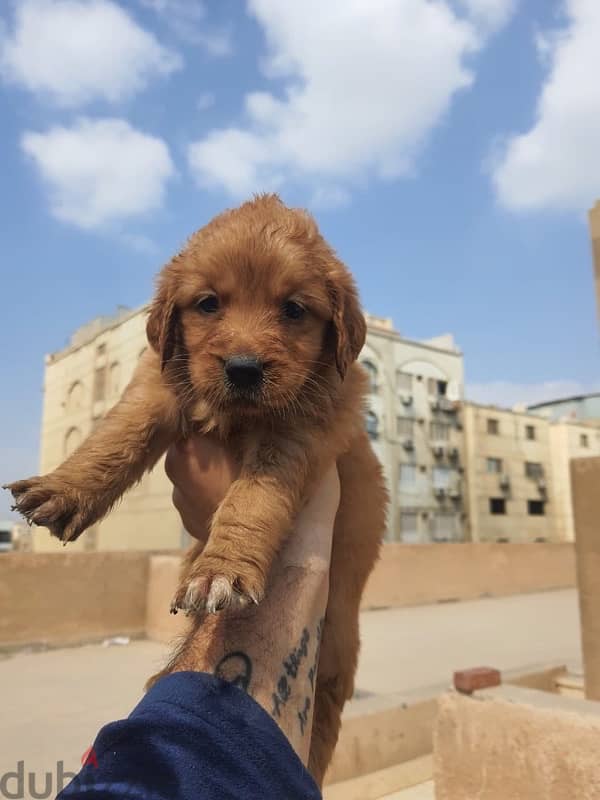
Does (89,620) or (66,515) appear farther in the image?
(89,620)

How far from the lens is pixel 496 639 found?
12086mm

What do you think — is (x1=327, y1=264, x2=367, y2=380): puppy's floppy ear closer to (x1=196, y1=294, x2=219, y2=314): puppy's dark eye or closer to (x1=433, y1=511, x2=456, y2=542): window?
(x1=196, y1=294, x2=219, y2=314): puppy's dark eye

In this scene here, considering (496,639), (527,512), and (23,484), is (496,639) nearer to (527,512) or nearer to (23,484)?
(23,484)

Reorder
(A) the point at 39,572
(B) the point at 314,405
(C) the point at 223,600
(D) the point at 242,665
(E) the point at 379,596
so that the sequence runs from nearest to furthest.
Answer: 1. (D) the point at 242,665
2. (C) the point at 223,600
3. (B) the point at 314,405
4. (A) the point at 39,572
5. (E) the point at 379,596

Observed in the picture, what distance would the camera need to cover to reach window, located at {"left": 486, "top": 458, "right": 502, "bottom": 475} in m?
55.1

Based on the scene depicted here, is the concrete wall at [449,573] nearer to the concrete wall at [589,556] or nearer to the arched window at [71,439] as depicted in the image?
the concrete wall at [589,556]

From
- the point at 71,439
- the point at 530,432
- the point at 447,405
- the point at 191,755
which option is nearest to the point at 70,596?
the point at 191,755

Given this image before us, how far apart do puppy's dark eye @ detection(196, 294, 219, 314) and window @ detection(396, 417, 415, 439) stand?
48928 mm

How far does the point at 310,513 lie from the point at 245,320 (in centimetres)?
74

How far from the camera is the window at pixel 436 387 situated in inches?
2106

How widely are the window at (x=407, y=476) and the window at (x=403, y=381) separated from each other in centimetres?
611

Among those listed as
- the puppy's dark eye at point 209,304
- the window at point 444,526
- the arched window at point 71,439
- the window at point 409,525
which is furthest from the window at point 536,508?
the puppy's dark eye at point 209,304

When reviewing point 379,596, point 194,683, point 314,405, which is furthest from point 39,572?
point 194,683

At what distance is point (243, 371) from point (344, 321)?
2.14ft
